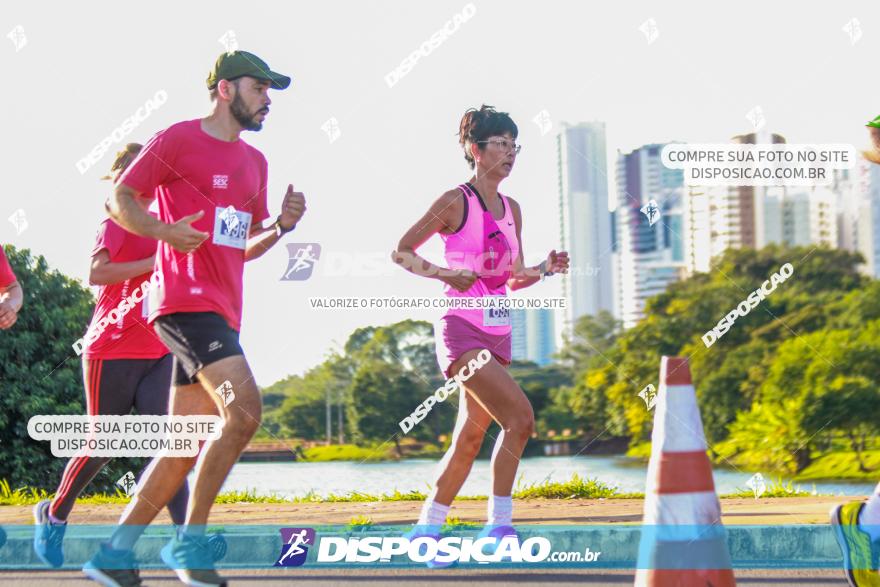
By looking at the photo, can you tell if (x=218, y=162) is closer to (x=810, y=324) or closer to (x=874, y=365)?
(x=874, y=365)

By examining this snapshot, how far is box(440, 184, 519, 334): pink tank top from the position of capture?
5324 mm

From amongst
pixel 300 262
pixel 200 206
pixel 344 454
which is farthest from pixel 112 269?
pixel 344 454

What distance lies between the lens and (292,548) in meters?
5.17

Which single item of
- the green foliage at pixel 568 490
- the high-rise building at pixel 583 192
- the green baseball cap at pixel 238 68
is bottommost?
the green foliage at pixel 568 490

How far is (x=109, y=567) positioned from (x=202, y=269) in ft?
3.34

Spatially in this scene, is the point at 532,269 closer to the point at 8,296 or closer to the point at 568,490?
the point at 8,296

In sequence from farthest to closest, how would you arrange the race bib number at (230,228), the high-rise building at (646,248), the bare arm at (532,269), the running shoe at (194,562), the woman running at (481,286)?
the high-rise building at (646,248) → the bare arm at (532,269) → the woman running at (481,286) → the race bib number at (230,228) → the running shoe at (194,562)

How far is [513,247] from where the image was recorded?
5.53 m

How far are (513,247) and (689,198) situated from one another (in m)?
22.1

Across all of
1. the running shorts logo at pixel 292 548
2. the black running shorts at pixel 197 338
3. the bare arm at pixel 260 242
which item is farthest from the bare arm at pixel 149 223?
the running shorts logo at pixel 292 548

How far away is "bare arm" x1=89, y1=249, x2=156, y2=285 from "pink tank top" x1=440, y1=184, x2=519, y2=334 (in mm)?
1234

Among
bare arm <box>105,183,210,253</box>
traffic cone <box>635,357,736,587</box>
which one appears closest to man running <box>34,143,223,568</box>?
bare arm <box>105,183,210,253</box>

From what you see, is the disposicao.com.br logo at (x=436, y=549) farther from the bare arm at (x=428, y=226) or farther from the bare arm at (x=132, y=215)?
the bare arm at (x=132, y=215)

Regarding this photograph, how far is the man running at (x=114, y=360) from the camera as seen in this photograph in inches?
200
